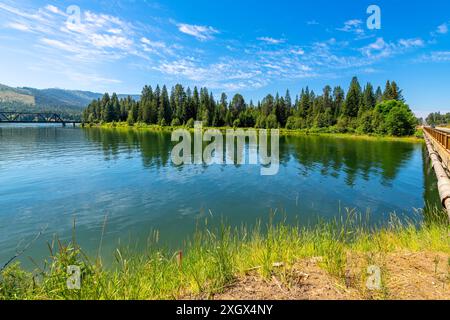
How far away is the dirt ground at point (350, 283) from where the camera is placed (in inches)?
174

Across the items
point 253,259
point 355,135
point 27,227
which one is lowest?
point 27,227

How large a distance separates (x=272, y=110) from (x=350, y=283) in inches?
5050

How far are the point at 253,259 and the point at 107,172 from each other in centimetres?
2564

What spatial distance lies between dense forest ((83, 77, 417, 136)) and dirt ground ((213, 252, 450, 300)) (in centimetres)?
10060

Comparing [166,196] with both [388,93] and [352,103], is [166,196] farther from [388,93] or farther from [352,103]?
[388,93]

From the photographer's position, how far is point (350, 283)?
484 centimetres

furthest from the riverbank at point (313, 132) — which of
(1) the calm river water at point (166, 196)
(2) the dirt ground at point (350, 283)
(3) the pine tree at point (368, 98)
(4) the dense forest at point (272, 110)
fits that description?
(2) the dirt ground at point (350, 283)

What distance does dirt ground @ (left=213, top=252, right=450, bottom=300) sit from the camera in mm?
4422

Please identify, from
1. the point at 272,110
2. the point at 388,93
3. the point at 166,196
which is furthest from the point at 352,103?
the point at 166,196

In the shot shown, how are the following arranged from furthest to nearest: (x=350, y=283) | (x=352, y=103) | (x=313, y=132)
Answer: (x=352, y=103) < (x=313, y=132) < (x=350, y=283)

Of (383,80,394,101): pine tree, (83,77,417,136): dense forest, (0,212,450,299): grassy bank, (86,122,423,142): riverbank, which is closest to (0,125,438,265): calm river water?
(0,212,450,299): grassy bank
